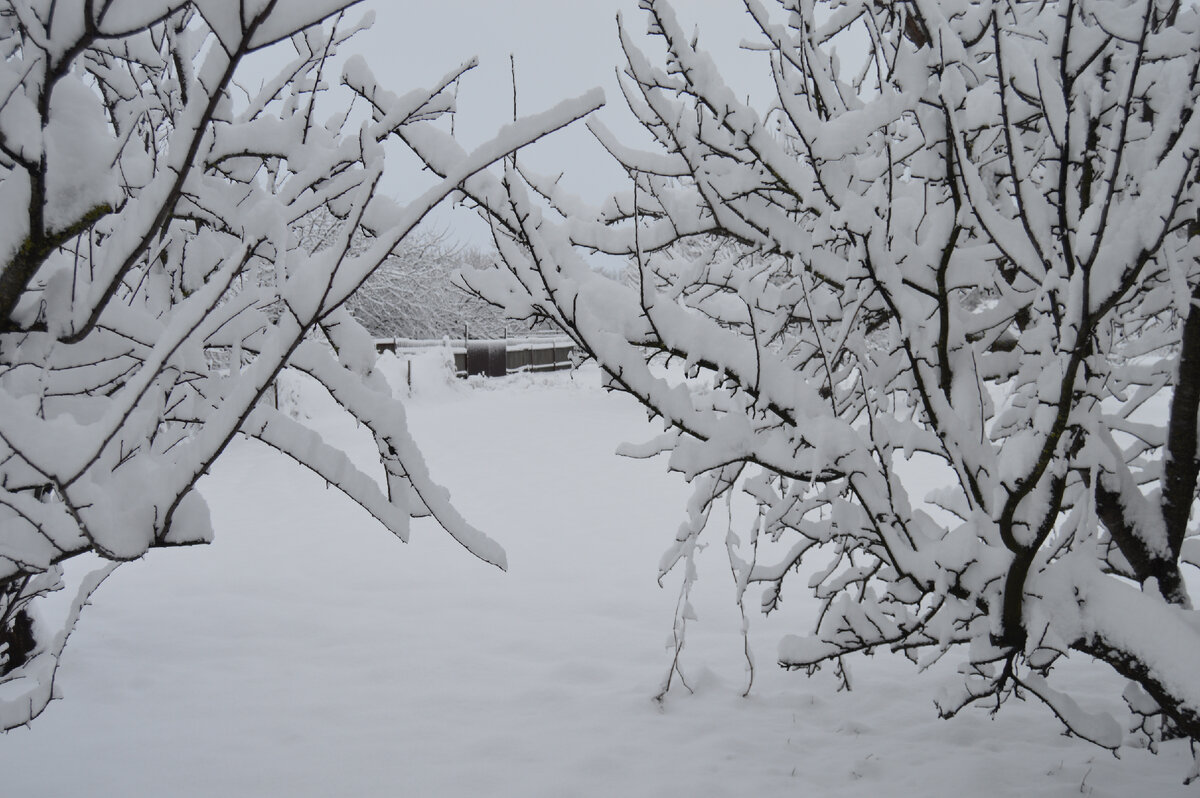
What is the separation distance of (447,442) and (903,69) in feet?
37.5

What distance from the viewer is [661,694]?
3.75 meters

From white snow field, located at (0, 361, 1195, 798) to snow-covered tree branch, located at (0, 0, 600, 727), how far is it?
5.59 ft

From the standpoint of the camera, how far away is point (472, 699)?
12.7ft

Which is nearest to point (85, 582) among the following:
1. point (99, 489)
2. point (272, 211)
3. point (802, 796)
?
point (99, 489)

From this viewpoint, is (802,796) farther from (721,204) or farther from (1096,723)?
(721,204)

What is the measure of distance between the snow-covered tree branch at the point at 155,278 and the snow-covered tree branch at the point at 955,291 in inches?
17.3

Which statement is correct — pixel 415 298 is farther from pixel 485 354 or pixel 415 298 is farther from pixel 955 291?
pixel 955 291

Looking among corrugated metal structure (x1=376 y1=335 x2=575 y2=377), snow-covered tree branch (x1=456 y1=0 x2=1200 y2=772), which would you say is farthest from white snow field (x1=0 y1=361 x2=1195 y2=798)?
corrugated metal structure (x1=376 y1=335 x2=575 y2=377)

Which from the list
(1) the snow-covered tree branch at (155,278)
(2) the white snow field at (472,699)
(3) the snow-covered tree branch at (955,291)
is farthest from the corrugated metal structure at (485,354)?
(1) the snow-covered tree branch at (155,278)

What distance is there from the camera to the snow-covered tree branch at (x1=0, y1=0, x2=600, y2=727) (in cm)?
90

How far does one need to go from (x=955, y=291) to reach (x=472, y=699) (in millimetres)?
2958

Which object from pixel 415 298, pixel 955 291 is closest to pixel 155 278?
pixel 955 291

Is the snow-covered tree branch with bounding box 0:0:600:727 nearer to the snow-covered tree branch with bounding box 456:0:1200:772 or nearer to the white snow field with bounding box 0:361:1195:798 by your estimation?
the snow-covered tree branch with bounding box 456:0:1200:772

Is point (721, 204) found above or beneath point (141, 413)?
above
